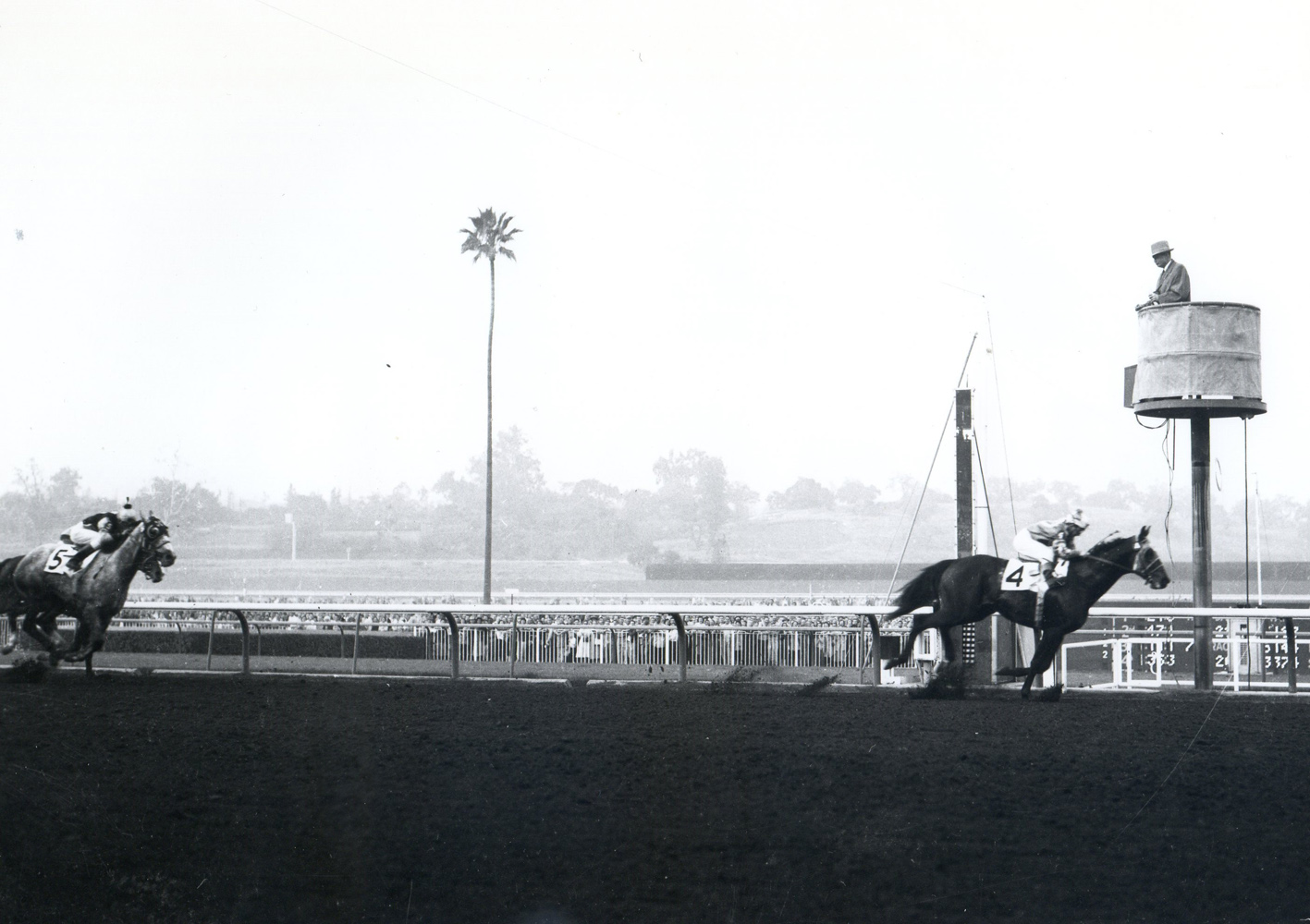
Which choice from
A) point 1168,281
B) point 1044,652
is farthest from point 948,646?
point 1168,281

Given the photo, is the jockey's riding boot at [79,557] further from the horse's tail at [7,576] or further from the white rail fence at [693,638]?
the white rail fence at [693,638]

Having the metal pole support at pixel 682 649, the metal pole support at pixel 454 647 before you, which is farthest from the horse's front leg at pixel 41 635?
the metal pole support at pixel 682 649

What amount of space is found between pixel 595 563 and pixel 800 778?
4944cm

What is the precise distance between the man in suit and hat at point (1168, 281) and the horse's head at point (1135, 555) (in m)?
2.67

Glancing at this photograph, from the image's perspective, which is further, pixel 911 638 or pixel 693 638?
pixel 693 638

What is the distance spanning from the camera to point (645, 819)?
502 centimetres

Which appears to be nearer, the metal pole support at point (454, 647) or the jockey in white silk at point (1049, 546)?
the jockey in white silk at point (1049, 546)

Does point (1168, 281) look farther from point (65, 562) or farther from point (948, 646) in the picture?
point (65, 562)

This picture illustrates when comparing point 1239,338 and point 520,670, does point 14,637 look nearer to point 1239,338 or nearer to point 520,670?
point 520,670

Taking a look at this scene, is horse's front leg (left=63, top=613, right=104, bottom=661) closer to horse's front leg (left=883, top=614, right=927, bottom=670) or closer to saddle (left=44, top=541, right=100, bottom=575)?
saddle (left=44, top=541, right=100, bottom=575)

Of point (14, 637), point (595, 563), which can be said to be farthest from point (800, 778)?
point (595, 563)

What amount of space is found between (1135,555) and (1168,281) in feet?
9.99

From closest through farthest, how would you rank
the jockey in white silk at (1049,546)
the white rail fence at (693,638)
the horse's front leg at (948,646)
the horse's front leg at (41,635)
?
the jockey in white silk at (1049,546), the horse's front leg at (948,646), the horse's front leg at (41,635), the white rail fence at (693,638)

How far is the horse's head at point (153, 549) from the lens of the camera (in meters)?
10.2
